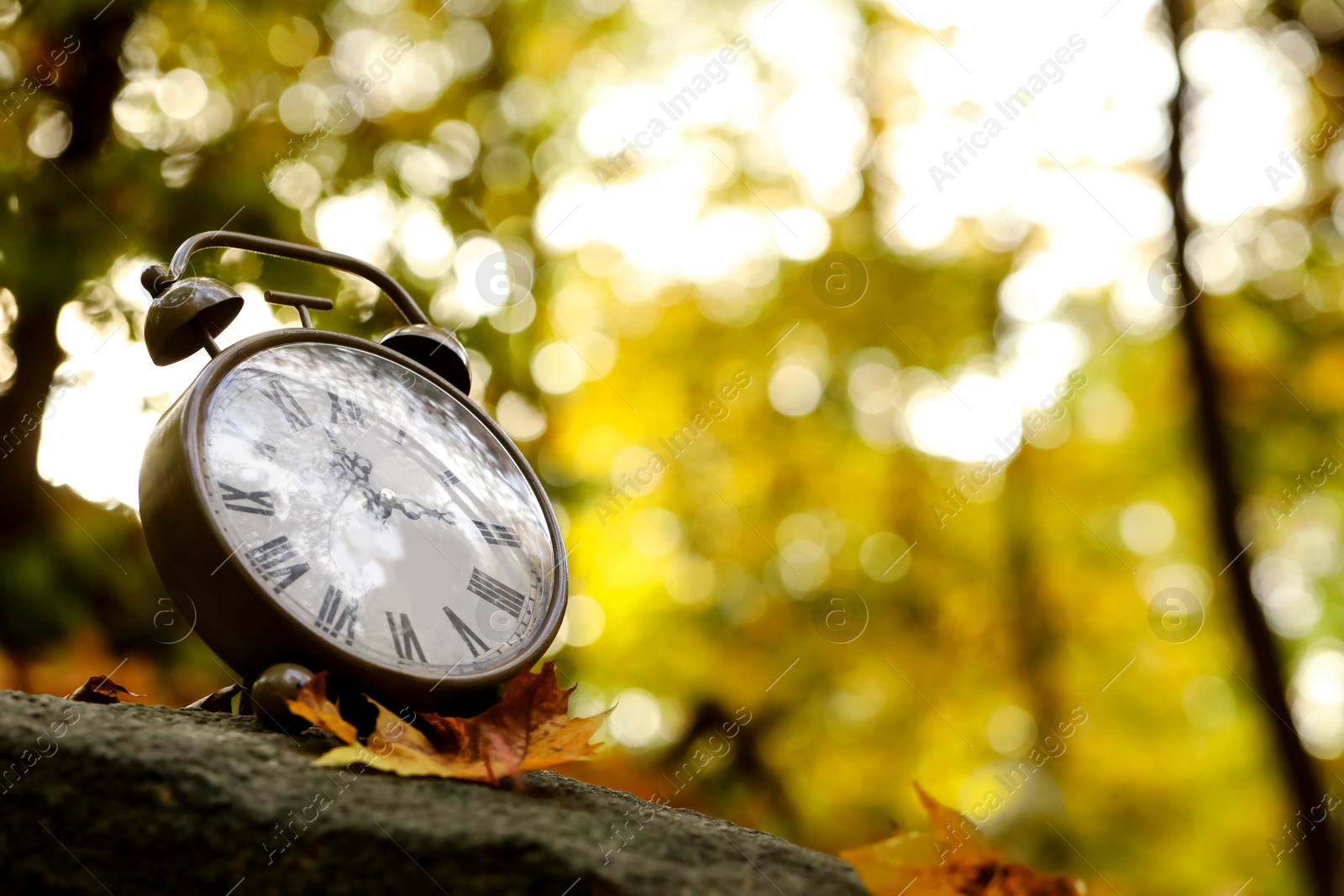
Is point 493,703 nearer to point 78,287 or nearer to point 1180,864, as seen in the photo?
point 78,287

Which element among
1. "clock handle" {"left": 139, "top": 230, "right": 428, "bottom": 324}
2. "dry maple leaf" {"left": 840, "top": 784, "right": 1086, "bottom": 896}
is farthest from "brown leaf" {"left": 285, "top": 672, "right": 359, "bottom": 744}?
"clock handle" {"left": 139, "top": 230, "right": 428, "bottom": 324}

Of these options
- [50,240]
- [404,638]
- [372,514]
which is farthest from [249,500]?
[50,240]

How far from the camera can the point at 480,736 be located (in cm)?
165

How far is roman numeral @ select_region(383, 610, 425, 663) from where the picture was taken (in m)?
1.74

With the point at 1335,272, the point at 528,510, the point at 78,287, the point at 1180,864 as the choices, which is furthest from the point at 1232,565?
the point at 1180,864

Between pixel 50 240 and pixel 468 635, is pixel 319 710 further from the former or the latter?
pixel 50 240

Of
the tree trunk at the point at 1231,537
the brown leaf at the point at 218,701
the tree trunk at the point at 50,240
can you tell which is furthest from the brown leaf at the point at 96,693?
the tree trunk at the point at 1231,537

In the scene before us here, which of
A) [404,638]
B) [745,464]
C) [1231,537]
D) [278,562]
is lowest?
[745,464]

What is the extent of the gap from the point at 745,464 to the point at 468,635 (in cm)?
734

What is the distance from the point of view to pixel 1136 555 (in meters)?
11.0

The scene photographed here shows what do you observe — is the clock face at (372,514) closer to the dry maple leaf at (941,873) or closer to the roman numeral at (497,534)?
the roman numeral at (497,534)

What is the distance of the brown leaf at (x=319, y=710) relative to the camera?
60.4 inches

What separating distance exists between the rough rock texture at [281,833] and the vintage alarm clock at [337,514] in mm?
205

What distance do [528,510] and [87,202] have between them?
2872mm
